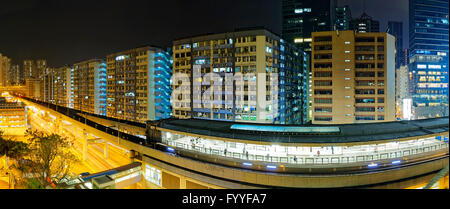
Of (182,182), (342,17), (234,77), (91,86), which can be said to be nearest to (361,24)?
(342,17)

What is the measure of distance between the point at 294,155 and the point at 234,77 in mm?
13956

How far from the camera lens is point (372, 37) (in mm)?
23344

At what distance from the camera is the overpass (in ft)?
26.7

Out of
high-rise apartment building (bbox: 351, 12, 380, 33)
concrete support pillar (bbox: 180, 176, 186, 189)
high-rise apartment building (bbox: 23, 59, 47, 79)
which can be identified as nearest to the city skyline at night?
concrete support pillar (bbox: 180, 176, 186, 189)

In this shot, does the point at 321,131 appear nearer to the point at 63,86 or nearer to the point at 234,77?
the point at 234,77

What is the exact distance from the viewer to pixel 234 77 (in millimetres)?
22703

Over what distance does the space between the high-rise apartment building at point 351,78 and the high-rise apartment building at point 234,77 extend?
3673mm

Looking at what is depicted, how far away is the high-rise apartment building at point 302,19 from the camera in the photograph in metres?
48.2

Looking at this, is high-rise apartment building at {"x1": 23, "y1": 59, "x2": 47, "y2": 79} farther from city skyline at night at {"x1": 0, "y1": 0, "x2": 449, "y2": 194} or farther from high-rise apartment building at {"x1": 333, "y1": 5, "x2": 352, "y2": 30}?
high-rise apartment building at {"x1": 333, "y1": 5, "x2": 352, "y2": 30}

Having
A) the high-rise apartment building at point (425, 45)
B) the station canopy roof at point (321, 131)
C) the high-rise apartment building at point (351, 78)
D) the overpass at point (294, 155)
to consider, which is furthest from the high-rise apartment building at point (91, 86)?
the high-rise apartment building at point (425, 45)

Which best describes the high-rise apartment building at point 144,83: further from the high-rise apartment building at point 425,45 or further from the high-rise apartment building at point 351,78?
the high-rise apartment building at point 425,45

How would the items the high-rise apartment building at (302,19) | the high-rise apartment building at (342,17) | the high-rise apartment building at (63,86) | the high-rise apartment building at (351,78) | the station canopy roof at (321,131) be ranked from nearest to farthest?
the station canopy roof at (321,131) → the high-rise apartment building at (351,78) → the high-rise apartment building at (302,19) → the high-rise apartment building at (63,86) → the high-rise apartment building at (342,17)

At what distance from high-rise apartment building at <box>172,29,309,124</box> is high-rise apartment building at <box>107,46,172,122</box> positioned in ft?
14.6
